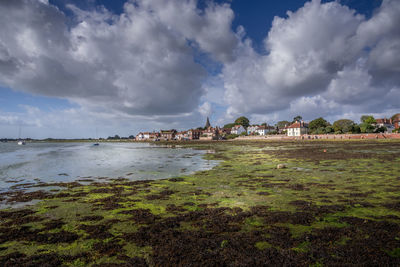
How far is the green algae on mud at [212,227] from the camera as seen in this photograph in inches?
234

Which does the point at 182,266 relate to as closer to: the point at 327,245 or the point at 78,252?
the point at 78,252

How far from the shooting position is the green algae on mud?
595cm

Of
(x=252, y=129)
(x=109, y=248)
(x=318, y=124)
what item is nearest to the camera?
(x=109, y=248)

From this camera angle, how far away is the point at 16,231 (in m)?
7.87

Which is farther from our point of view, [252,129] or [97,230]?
[252,129]

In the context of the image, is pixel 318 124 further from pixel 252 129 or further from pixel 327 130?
pixel 252 129

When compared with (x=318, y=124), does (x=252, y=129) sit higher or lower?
higher

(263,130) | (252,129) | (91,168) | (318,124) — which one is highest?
(252,129)

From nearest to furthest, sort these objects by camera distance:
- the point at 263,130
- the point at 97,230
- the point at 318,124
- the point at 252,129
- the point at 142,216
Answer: the point at 97,230 → the point at 142,216 → the point at 318,124 → the point at 263,130 → the point at 252,129

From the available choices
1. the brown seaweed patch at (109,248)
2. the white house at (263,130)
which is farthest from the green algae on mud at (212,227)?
the white house at (263,130)

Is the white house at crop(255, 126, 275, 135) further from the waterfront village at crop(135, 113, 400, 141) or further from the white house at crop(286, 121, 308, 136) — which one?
the white house at crop(286, 121, 308, 136)

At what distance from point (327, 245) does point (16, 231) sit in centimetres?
1113

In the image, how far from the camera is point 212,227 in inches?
311

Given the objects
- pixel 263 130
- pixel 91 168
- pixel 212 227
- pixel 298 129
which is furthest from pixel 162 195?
pixel 263 130
